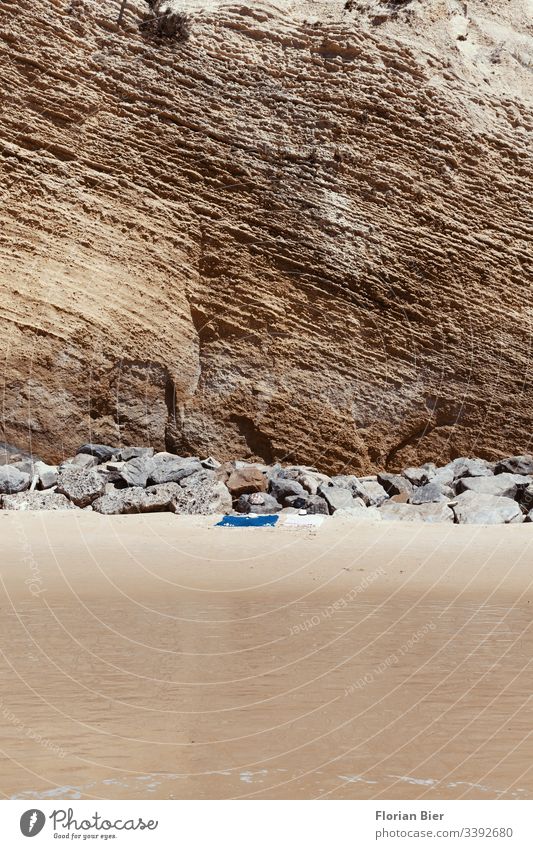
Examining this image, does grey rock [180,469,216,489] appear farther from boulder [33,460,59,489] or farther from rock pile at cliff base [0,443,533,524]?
boulder [33,460,59,489]

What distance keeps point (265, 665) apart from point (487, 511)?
4605mm

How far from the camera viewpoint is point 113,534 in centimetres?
680

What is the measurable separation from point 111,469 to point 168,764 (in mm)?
6902

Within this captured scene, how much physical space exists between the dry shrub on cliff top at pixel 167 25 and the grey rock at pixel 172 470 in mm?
5464

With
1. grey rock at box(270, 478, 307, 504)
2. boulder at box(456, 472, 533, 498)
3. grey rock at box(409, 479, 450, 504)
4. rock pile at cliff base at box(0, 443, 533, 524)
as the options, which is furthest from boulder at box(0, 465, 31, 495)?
boulder at box(456, 472, 533, 498)

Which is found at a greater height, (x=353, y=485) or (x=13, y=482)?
(x=353, y=485)

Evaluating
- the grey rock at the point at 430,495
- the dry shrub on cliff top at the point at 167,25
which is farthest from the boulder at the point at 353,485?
the dry shrub on cliff top at the point at 167,25

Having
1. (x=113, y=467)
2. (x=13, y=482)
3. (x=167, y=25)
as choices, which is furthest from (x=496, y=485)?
(x=167, y=25)

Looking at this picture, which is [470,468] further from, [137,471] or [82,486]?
[82,486]

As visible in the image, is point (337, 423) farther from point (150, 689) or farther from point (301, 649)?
point (150, 689)

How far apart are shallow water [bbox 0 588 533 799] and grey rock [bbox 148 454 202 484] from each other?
4031 millimetres

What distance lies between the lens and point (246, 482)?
8508mm

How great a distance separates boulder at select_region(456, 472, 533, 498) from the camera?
29.0ft

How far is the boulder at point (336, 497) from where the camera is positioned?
8.19 metres
